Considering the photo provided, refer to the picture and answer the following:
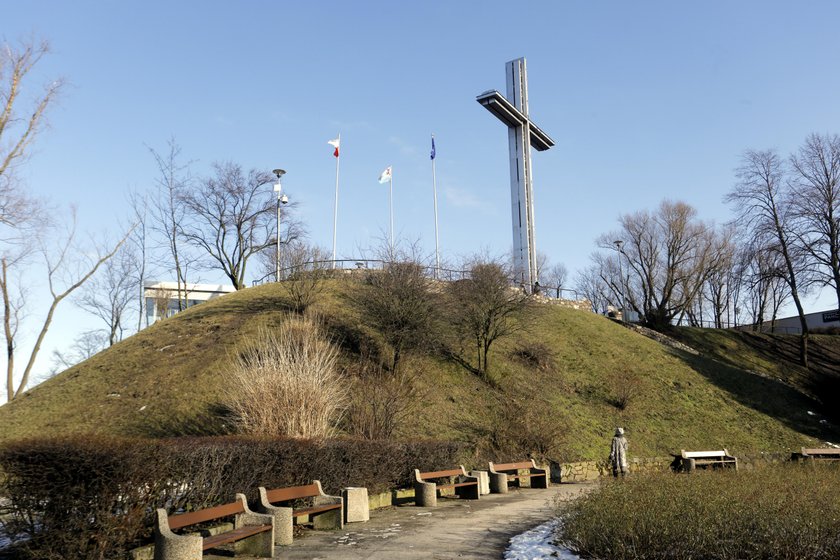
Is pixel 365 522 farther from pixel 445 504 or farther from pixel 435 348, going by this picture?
pixel 435 348

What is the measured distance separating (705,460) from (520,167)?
25.6m

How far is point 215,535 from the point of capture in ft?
25.1

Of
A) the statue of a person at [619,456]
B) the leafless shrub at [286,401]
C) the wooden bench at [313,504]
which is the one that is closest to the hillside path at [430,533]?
the wooden bench at [313,504]

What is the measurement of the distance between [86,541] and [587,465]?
1653cm

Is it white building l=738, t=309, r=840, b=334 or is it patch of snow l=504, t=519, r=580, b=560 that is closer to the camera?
patch of snow l=504, t=519, r=580, b=560

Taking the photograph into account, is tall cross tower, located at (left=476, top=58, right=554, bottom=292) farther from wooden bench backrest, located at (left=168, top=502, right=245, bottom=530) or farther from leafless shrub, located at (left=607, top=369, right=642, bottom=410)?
wooden bench backrest, located at (left=168, top=502, right=245, bottom=530)

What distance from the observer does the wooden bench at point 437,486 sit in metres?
12.7

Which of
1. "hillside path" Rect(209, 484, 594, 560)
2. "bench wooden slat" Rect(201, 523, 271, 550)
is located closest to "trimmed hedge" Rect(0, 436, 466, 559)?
"bench wooden slat" Rect(201, 523, 271, 550)

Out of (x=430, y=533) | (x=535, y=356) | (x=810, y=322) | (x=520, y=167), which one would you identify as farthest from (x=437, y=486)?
(x=810, y=322)

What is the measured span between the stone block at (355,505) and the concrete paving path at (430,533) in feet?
0.68

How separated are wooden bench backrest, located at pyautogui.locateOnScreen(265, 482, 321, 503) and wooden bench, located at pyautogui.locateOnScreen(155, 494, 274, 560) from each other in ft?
2.31

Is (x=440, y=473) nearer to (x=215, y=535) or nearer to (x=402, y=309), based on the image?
(x=215, y=535)

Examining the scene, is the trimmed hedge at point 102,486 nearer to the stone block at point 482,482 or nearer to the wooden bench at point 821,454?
the stone block at point 482,482

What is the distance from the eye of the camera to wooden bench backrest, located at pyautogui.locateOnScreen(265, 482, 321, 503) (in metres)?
9.02
